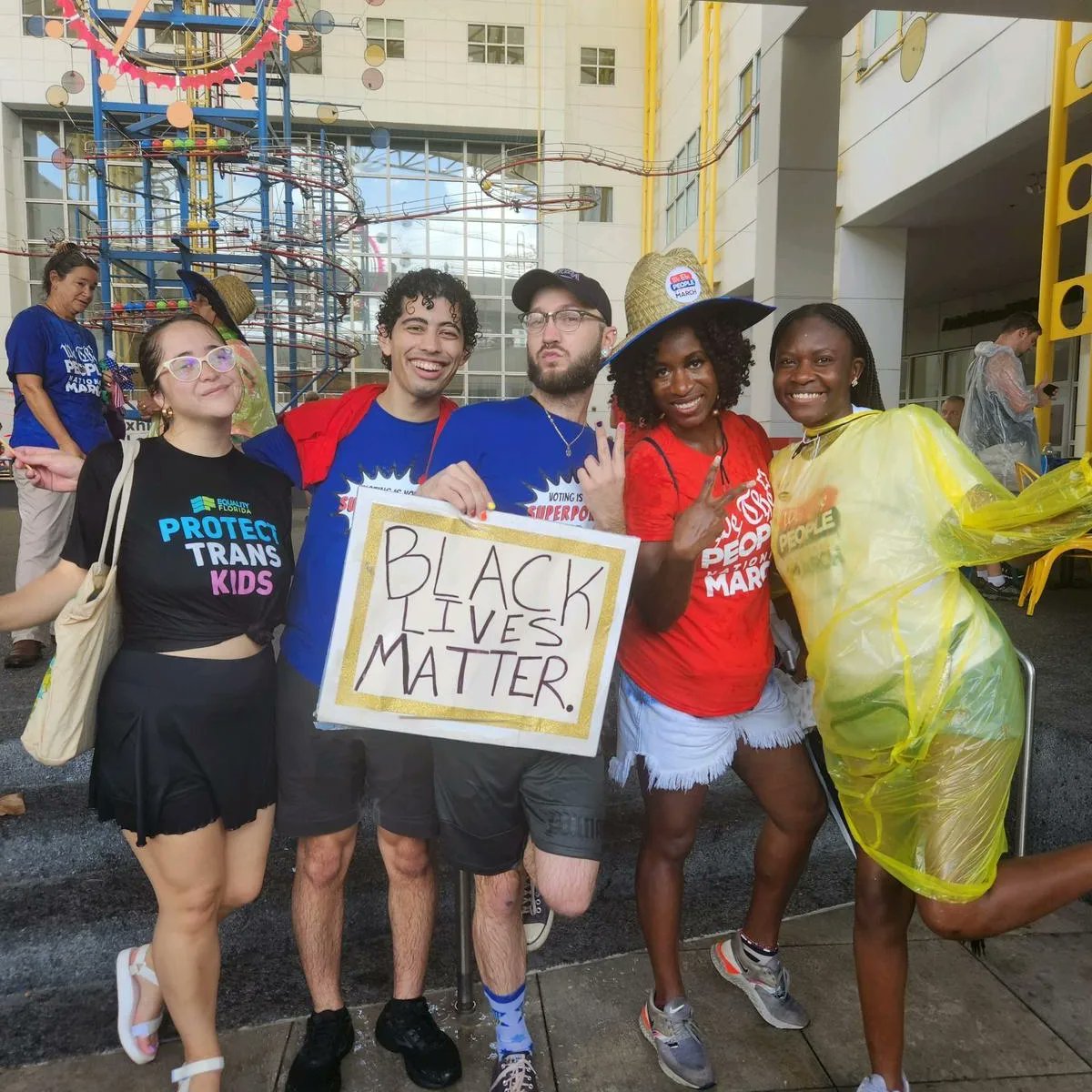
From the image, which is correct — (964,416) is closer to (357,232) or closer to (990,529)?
(990,529)

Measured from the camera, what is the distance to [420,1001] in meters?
2.27

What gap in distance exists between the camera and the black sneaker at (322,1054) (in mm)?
2096

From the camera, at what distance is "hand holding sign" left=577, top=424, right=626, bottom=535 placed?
6.10 feet

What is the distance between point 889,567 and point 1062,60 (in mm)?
7013

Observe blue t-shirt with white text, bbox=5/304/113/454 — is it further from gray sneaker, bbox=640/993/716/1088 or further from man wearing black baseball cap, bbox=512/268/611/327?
gray sneaker, bbox=640/993/716/1088

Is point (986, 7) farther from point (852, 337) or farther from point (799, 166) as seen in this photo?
point (852, 337)

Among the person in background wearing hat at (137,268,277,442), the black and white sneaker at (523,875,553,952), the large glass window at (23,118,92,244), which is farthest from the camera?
the large glass window at (23,118,92,244)

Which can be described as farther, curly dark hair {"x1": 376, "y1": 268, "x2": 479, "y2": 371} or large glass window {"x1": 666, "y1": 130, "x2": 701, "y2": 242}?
large glass window {"x1": 666, "y1": 130, "x2": 701, "y2": 242}

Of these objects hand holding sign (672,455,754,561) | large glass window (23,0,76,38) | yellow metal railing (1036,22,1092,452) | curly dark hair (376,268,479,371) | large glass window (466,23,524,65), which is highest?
large glass window (466,23,524,65)

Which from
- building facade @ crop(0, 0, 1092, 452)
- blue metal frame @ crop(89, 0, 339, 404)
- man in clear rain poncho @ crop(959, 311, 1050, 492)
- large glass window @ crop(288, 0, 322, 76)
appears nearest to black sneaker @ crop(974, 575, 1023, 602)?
man in clear rain poncho @ crop(959, 311, 1050, 492)

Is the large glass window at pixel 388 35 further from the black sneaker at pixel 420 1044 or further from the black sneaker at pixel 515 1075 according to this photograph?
the black sneaker at pixel 515 1075

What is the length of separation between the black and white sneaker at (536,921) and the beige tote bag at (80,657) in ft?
5.09

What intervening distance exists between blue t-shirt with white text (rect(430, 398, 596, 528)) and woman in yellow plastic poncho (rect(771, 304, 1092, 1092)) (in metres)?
0.60

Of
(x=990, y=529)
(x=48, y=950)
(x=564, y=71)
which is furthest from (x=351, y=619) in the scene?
(x=564, y=71)
